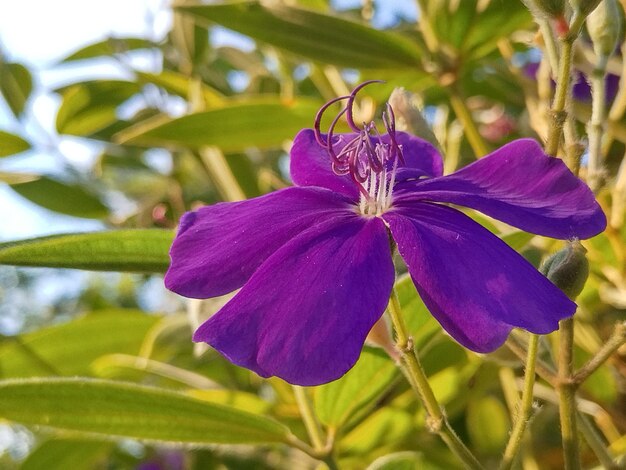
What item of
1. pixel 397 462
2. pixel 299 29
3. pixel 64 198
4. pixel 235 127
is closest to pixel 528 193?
→ pixel 397 462

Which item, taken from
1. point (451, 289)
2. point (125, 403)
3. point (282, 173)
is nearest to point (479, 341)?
point (451, 289)

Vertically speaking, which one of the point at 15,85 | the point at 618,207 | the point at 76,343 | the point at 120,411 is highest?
the point at 618,207

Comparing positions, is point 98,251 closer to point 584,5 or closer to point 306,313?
point 306,313

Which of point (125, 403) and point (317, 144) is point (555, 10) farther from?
point (125, 403)

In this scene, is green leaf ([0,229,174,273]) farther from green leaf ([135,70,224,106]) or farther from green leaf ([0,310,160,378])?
green leaf ([135,70,224,106])

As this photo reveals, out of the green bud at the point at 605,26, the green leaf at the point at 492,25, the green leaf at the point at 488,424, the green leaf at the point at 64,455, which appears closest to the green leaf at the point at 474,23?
the green leaf at the point at 492,25

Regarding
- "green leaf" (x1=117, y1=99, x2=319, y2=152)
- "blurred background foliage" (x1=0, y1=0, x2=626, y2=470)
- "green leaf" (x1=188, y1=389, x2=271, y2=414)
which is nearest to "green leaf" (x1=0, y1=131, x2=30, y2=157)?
"blurred background foliage" (x1=0, y1=0, x2=626, y2=470)

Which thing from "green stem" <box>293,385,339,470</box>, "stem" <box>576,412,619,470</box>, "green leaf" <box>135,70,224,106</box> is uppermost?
"stem" <box>576,412,619,470</box>
